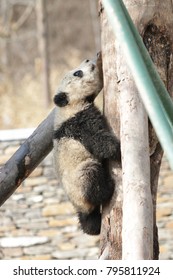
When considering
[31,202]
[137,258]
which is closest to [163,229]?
[31,202]

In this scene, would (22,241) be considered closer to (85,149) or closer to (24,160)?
(24,160)

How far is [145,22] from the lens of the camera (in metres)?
3.49

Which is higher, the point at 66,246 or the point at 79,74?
the point at 79,74

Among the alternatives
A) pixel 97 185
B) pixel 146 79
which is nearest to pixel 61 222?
pixel 97 185

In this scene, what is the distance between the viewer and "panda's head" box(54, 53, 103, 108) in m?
4.23

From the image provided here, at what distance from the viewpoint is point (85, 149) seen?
3973 mm

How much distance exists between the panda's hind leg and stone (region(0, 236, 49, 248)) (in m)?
4.41

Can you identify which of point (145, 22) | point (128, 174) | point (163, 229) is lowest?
point (163, 229)

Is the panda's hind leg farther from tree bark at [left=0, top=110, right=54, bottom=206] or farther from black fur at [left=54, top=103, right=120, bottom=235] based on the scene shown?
tree bark at [left=0, top=110, right=54, bottom=206]

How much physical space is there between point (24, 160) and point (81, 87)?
62cm

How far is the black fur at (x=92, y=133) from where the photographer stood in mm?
3604

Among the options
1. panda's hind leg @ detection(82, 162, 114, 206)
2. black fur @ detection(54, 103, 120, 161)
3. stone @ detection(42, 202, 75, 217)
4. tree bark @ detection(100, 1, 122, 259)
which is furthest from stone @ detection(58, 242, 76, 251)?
tree bark @ detection(100, 1, 122, 259)

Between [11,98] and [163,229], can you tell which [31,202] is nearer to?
[163,229]

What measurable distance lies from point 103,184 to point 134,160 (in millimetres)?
A: 484
